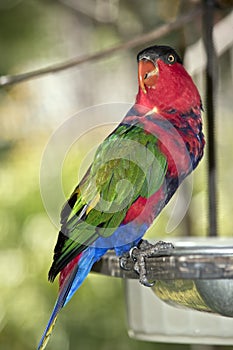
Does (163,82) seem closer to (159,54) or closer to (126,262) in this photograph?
(159,54)

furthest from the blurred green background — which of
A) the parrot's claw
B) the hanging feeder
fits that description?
the parrot's claw

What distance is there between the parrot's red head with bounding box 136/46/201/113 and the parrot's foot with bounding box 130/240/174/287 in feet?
0.45

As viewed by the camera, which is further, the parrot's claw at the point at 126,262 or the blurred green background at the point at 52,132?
the blurred green background at the point at 52,132

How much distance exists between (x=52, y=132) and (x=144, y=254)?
1499 millimetres

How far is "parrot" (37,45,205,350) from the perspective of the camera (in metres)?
0.69

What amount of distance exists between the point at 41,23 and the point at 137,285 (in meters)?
1.60

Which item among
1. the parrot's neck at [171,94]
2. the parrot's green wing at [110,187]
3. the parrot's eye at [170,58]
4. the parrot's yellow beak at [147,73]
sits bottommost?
the parrot's green wing at [110,187]

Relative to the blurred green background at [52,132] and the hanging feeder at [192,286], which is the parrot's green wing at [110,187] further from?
the blurred green background at [52,132]

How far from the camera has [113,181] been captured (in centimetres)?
71

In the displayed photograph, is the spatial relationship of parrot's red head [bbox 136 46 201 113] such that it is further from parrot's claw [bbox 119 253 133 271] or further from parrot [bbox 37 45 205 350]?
parrot's claw [bbox 119 253 133 271]

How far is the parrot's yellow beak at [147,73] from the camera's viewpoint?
672 mm

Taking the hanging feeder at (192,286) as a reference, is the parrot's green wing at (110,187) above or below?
above

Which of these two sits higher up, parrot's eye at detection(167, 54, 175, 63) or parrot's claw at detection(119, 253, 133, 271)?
parrot's eye at detection(167, 54, 175, 63)

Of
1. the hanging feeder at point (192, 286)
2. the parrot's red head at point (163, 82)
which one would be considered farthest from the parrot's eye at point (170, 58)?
the hanging feeder at point (192, 286)
